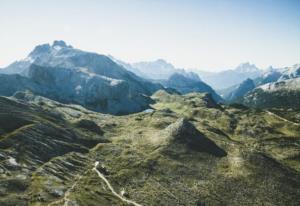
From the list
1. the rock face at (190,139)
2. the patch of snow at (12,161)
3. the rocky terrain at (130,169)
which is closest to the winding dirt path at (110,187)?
the rocky terrain at (130,169)

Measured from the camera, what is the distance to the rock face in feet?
506

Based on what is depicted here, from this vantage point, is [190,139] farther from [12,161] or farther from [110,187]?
[12,161]

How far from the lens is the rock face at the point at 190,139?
506ft

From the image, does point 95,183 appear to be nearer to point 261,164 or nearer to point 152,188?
point 152,188

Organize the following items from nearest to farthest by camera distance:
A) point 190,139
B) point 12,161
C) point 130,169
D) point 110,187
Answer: point 110,187, point 12,161, point 130,169, point 190,139

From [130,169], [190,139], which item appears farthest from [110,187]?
[190,139]

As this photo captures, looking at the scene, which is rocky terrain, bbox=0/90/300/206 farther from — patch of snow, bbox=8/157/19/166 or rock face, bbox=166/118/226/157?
rock face, bbox=166/118/226/157

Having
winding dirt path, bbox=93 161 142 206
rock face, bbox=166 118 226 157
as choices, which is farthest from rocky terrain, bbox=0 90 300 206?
rock face, bbox=166 118 226 157

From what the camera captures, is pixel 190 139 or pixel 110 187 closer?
pixel 110 187

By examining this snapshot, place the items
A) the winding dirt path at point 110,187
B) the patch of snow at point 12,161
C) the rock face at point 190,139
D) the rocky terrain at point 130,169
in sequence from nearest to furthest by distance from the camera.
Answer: the winding dirt path at point 110,187, the rocky terrain at point 130,169, the patch of snow at point 12,161, the rock face at point 190,139

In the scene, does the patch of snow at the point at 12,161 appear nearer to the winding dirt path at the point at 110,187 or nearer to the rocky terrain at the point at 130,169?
the rocky terrain at the point at 130,169

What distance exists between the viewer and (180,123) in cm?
17225

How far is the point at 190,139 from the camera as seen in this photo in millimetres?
161250

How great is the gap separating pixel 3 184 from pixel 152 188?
4711 cm
